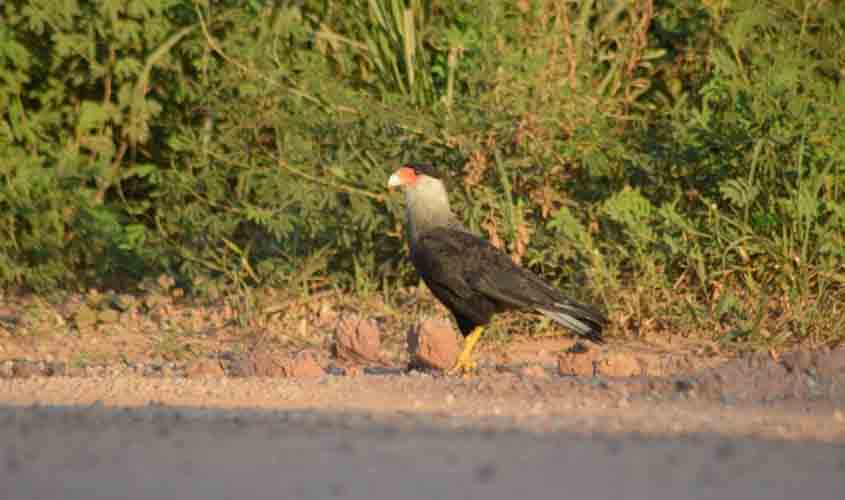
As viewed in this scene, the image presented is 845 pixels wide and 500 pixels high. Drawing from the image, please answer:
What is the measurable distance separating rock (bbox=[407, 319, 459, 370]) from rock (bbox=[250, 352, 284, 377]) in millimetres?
769

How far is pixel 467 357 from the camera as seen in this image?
6742 millimetres

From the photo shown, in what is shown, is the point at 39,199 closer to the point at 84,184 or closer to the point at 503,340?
the point at 84,184

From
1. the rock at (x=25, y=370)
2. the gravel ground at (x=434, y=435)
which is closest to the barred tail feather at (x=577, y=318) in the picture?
the gravel ground at (x=434, y=435)

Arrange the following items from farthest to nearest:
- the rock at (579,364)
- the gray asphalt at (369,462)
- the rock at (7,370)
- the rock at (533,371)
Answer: the rock at (7,370) → the rock at (579,364) → the rock at (533,371) → the gray asphalt at (369,462)

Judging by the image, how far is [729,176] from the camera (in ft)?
24.7

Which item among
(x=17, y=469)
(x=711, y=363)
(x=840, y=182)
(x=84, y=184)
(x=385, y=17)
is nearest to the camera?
(x=17, y=469)

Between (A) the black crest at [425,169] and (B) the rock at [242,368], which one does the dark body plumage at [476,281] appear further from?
(B) the rock at [242,368]

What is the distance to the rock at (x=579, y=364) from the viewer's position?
6074mm

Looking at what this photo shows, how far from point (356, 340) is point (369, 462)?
3.08m

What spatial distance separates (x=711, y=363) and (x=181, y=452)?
10.7ft

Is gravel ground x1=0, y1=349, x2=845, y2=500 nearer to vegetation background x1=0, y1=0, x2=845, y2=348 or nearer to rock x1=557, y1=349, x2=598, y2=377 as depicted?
rock x1=557, y1=349, x2=598, y2=377

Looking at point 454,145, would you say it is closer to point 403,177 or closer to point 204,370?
point 403,177

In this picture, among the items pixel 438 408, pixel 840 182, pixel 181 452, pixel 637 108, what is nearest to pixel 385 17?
pixel 637 108

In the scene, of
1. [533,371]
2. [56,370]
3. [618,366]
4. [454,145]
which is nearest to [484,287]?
[533,371]
